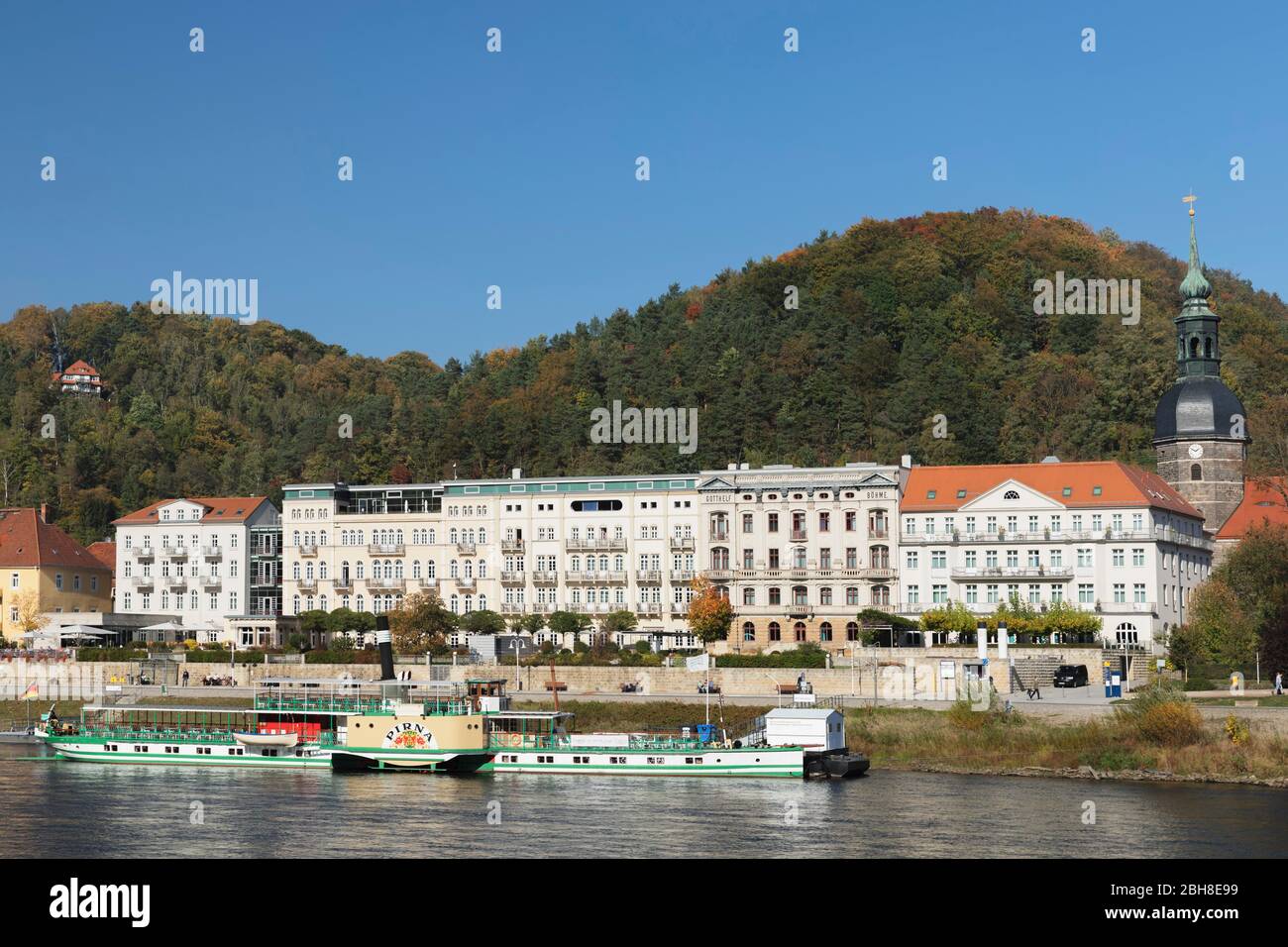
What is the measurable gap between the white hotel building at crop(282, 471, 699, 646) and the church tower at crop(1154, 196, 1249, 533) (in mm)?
29815

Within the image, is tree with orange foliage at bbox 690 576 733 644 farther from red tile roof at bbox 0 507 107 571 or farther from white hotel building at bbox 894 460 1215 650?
red tile roof at bbox 0 507 107 571

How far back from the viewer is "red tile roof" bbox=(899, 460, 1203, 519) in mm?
87062

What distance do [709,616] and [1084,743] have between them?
3172 cm

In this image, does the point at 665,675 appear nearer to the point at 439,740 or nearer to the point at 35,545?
the point at 439,740

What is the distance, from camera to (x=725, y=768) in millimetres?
58250

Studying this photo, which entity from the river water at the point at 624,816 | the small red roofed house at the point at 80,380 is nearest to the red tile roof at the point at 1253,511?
the river water at the point at 624,816

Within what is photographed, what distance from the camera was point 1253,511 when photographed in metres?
95.4

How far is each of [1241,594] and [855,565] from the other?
68.4ft

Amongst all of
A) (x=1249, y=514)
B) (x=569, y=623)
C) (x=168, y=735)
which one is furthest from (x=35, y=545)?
(x=1249, y=514)
